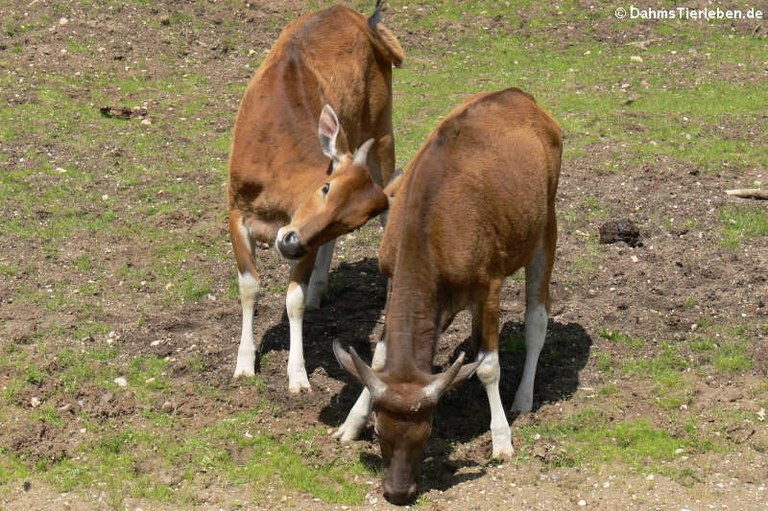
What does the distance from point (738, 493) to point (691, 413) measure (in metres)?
1.13

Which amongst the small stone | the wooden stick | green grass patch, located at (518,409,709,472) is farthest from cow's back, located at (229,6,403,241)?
the wooden stick

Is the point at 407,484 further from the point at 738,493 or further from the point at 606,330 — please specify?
the point at 606,330

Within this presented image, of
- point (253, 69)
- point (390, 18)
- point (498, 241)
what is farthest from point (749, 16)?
point (498, 241)

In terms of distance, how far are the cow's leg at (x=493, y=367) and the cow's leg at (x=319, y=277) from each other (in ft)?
9.36

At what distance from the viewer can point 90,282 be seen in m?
10.9

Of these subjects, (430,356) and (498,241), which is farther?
(498,241)

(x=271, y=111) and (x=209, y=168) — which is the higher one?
(x=271, y=111)

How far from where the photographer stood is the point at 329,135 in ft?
29.4

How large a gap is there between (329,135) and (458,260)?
191 cm

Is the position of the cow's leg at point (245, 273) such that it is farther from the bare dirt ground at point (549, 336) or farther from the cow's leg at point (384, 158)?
the cow's leg at point (384, 158)

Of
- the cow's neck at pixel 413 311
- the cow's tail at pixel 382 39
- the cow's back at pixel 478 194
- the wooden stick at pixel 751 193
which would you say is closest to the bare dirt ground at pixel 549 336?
the wooden stick at pixel 751 193

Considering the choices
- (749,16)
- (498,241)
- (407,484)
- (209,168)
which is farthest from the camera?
(749,16)

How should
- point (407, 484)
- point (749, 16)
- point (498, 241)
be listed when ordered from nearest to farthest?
1. point (407, 484)
2. point (498, 241)
3. point (749, 16)

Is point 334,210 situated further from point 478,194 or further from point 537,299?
point 537,299
